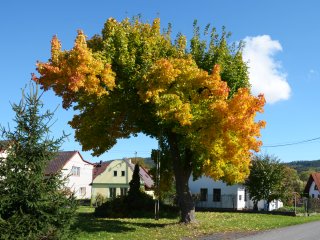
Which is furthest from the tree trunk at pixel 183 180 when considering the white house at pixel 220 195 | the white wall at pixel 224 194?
the white wall at pixel 224 194

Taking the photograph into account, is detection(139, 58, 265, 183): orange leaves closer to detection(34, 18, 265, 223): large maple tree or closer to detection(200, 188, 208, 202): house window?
detection(34, 18, 265, 223): large maple tree

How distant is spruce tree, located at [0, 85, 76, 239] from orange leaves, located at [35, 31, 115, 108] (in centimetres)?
868

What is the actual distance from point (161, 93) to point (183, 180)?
23.4 feet

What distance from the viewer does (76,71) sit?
64.7ft

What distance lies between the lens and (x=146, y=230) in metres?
22.2

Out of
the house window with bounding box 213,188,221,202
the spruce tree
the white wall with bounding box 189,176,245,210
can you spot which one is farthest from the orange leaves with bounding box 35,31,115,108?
the house window with bounding box 213,188,221,202

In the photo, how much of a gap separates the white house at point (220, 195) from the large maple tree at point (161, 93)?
24.3 meters

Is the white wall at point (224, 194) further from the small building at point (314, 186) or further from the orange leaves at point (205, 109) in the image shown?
the orange leaves at point (205, 109)

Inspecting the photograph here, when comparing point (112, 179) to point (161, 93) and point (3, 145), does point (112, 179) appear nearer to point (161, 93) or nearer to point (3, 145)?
point (161, 93)

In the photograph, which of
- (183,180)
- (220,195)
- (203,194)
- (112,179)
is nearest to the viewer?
(183,180)

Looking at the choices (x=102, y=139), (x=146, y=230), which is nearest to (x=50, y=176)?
(x=146, y=230)

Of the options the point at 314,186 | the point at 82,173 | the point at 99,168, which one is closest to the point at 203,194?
the point at 82,173

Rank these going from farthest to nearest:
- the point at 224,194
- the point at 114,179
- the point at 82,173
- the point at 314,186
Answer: the point at 314,186
the point at 82,173
the point at 114,179
the point at 224,194

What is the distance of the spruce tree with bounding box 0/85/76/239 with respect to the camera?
34.0 feet
